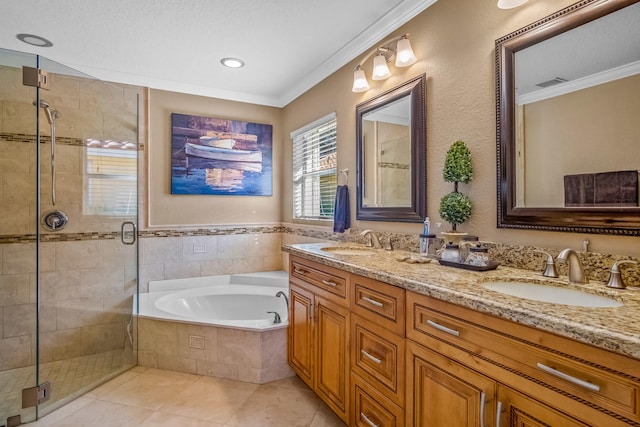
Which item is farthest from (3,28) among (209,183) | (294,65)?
(294,65)

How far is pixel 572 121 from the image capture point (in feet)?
4.05

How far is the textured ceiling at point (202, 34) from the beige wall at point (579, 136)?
1.00 meters

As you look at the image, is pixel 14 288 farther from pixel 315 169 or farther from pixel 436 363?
pixel 436 363

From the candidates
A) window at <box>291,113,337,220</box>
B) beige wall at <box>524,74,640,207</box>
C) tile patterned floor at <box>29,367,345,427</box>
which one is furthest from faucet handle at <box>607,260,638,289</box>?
window at <box>291,113,337,220</box>

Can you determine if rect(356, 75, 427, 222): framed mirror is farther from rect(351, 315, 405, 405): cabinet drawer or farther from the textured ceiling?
rect(351, 315, 405, 405): cabinet drawer

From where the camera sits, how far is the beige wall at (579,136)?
1092mm

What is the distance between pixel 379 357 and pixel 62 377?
232 cm

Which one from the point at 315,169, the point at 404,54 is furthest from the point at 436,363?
the point at 315,169

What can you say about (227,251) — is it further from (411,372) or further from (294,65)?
(411,372)

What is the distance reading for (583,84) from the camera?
3.95ft

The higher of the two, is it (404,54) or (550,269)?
(404,54)

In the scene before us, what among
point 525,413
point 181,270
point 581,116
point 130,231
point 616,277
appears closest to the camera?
point 525,413

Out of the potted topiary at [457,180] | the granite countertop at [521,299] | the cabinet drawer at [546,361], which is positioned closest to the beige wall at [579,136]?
the potted topiary at [457,180]

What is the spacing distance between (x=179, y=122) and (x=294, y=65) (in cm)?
128
